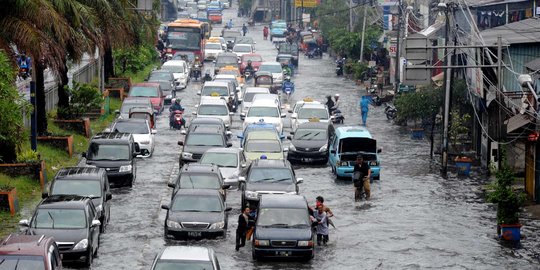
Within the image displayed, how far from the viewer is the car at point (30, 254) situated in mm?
24062

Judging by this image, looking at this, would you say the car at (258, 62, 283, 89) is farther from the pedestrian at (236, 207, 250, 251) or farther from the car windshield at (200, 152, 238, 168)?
the pedestrian at (236, 207, 250, 251)

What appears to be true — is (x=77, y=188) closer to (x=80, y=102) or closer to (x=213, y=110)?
(x=80, y=102)

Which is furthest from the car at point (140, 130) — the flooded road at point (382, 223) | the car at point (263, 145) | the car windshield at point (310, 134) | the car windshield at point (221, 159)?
the car windshield at point (221, 159)

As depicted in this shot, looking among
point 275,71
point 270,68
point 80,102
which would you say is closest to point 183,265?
point 80,102

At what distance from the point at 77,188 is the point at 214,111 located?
23.0 meters

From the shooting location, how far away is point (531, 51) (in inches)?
1695

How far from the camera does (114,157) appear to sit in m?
41.9

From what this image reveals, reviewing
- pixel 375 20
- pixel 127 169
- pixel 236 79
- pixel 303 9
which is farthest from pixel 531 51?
pixel 303 9

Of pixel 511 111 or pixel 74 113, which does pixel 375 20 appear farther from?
pixel 511 111

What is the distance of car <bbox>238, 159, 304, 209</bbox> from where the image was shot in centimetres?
3766

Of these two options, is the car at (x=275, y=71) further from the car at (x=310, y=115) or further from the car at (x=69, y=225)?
the car at (x=69, y=225)

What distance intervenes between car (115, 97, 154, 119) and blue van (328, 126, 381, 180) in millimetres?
12519

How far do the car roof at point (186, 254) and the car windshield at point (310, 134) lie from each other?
24.0 m

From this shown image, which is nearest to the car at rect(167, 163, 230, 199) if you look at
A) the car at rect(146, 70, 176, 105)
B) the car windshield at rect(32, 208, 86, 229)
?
the car windshield at rect(32, 208, 86, 229)
